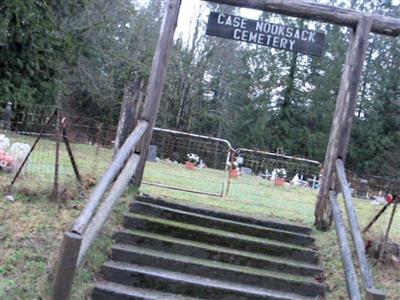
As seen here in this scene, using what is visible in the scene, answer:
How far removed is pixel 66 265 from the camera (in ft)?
13.1

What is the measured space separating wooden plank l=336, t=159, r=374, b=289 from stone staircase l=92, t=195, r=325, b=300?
74 centimetres

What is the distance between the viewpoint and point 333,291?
5285 millimetres

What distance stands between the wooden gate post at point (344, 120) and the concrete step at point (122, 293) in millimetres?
2438

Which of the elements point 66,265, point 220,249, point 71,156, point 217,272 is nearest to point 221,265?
point 217,272

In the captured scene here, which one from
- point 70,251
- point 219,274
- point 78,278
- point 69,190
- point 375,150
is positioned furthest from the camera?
point 375,150

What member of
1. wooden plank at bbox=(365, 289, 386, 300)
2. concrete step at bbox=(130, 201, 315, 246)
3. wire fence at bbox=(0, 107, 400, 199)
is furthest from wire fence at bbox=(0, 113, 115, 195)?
wooden plank at bbox=(365, 289, 386, 300)

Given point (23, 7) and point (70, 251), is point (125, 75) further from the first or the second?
point (70, 251)

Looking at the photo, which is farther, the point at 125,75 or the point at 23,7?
the point at 125,75

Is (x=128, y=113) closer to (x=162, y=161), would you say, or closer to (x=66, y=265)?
(x=66, y=265)

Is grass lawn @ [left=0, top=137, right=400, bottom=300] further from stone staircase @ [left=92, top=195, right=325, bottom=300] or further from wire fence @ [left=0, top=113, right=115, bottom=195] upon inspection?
stone staircase @ [left=92, top=195, right=325, bottom=300]

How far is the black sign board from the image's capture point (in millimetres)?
6691

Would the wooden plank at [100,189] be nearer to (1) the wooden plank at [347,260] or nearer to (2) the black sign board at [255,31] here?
(2) the black sign board at [255,31]

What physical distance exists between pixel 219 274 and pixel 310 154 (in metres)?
25.9

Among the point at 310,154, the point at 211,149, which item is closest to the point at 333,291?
the point at 211,149
